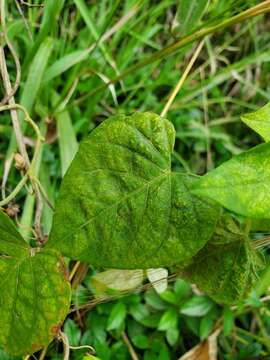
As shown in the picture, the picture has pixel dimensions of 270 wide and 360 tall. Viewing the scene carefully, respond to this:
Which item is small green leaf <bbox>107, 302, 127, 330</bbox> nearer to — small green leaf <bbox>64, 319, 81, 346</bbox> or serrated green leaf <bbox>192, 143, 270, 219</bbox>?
small green leaf <bbox>64, 319, 81, 346</bbox>

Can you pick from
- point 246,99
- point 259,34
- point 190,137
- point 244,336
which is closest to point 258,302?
point 244,336

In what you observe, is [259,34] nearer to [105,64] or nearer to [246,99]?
[246,99]

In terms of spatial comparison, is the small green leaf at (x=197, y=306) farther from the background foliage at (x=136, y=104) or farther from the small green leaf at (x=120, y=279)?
the small green leaf at (x=120, y=279)

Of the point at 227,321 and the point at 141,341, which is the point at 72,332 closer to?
the point at 141,341

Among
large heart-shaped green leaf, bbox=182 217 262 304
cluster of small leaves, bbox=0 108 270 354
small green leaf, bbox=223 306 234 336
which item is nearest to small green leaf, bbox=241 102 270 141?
cluster of small leaves, bbox=0 108 270 354

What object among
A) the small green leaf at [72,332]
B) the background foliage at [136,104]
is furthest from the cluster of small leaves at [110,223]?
the small green leaf at [72,332]

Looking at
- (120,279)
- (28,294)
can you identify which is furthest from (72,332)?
(28,294)
